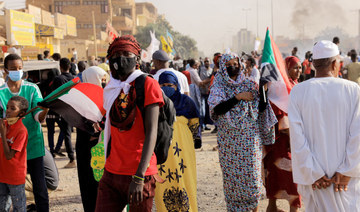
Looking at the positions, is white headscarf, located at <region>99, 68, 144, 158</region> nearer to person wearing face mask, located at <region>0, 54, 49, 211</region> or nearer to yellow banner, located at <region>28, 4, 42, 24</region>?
person wearing face mask, located at <region>0, 54, 49, 211</region>

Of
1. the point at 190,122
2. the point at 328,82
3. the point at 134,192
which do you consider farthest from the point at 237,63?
the point at 134,192

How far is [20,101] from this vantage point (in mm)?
4168

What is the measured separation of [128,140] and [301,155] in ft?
4.12

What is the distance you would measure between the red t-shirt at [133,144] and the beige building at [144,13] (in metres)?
97.6

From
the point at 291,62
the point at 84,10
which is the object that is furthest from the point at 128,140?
the point at 84,10

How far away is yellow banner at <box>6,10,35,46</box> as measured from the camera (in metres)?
27.0

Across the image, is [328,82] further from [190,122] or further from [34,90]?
[34,90]

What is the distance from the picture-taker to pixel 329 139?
3057 mm

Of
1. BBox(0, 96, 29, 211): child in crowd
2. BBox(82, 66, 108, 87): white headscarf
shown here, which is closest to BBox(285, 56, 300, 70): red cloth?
BBox(82, 66, 108, 87): white headscarf

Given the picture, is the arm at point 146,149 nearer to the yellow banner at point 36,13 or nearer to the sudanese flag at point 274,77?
the sudanese flag at point 274,77

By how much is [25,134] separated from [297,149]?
8.49 feet

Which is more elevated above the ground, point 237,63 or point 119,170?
point 237,63

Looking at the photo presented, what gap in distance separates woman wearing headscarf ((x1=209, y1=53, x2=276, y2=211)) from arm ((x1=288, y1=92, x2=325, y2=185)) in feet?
4.09

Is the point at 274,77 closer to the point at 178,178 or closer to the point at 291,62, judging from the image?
the point at 291,62
